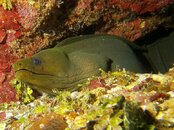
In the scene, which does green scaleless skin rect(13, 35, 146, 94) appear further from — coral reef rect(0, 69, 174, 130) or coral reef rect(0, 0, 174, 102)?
coral reef rect(0, 69, 174, 130)

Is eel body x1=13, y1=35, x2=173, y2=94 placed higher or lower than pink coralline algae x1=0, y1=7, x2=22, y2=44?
→ lower

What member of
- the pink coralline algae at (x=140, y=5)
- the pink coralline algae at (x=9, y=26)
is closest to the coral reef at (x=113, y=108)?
the pink coralline algae at (x=9, y=26)

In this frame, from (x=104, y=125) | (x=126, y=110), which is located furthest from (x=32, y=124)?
(x=126, y=110)

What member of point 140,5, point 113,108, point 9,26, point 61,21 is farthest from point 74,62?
point 113,108

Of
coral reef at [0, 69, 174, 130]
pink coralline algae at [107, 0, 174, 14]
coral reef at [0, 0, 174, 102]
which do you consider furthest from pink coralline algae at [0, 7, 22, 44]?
pink coralline algae at [107, 0, 174, 14]

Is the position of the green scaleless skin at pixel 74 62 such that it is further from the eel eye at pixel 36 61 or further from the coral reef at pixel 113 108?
the coral reef at pixel 113 108

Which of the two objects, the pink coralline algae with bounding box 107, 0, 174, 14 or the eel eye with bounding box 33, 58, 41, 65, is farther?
the pink coralline algae with bounding box 107, 0, 174, 14

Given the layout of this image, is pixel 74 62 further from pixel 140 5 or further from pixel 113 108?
pixel 113 108
